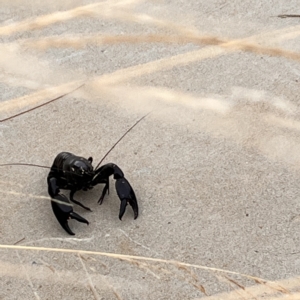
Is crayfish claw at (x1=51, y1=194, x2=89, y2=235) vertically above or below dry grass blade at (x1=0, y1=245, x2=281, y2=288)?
above

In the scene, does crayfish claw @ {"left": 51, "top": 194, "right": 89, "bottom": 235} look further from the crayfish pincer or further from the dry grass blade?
the dry grass blade

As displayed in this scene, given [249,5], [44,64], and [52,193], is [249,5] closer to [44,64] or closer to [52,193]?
[44,64]

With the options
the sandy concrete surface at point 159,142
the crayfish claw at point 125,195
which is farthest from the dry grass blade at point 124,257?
the crayfish claw at point 125,195

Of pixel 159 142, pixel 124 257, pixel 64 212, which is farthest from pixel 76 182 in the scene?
pixel 159 142

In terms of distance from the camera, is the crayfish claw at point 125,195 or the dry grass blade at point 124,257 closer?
the dry grass blade at point 124,257

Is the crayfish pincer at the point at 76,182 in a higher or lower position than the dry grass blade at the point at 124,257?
higher

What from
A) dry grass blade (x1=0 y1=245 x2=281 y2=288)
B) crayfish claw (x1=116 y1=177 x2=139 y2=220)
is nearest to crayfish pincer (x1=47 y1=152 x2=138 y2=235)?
crayfish claw (x1=116 y1=177 x2=139 y2=220)

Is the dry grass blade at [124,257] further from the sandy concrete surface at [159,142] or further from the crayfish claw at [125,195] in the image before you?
the crayfish claw at [125,195]
